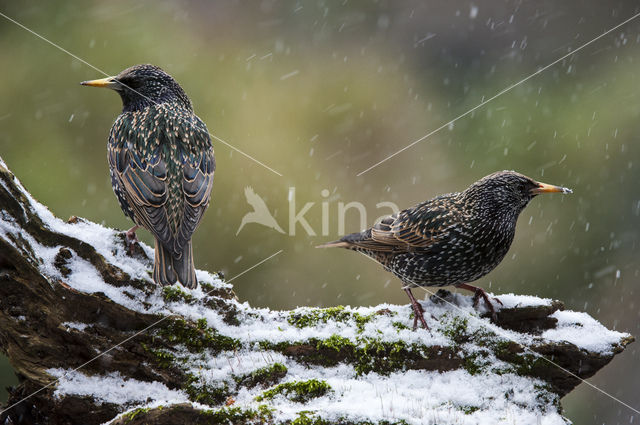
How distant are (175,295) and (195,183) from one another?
2.84ft

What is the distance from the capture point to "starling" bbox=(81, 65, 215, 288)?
14.7 ft

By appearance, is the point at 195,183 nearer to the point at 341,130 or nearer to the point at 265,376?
the point at 265,376

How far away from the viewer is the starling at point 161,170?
448 centimetres

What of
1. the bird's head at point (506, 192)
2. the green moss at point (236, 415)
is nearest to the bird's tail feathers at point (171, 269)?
the green moss at point (236, 415)

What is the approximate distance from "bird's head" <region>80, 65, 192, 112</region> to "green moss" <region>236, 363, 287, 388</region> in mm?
2529

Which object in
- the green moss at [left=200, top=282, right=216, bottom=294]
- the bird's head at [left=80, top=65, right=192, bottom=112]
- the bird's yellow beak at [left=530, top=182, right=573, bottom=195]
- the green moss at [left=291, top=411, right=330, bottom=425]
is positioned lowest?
the green moss at [left=291, top=411, right=330, bottom=425]

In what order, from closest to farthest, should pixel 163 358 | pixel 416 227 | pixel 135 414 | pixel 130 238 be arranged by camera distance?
pixel 135 414, pixel 163 358, pixel 130 238, pixel 416 227

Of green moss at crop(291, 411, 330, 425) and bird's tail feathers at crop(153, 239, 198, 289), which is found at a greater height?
bird's tail feathers at crop(153, 239, 198, 289)

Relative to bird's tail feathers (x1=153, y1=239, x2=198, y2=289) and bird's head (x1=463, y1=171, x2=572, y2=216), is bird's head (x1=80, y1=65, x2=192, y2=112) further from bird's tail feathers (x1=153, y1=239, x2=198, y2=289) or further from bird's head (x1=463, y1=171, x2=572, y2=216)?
bird's head (x1=463, y1=171, x2=572, y2=216)

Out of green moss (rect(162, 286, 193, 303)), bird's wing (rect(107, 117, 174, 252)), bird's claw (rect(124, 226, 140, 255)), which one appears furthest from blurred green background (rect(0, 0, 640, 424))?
green moss (rect(162, 286, 193, 303))

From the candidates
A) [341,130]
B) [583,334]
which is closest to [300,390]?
[583,334]

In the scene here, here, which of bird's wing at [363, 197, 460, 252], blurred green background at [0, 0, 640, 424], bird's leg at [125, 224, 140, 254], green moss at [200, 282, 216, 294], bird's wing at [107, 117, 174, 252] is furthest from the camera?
blurred green background at [0, 0, 640, 424]

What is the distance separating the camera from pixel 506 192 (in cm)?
501

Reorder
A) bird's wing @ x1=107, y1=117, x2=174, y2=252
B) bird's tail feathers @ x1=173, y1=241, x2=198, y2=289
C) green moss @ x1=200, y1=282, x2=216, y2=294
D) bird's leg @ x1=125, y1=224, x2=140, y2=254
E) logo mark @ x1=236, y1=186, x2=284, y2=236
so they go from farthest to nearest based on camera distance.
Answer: logo mark @ x1=236, y1=186, x2=284, y2=236
green moss @ x1=200, y1=282, x2=216, y2=294
bird's leg @ x1=125, y1=224, x2=140, y2=254
bird's wing @ x1=107, y1=117, x2=174, y2=252
bird's tail feathers @ x1=173, y1=241, x2=198, y2=289
